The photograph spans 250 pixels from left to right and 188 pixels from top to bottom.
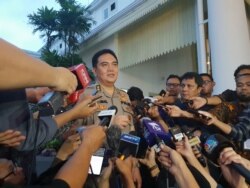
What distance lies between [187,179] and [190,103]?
4.00 feet

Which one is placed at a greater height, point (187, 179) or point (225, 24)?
point (225, 24)

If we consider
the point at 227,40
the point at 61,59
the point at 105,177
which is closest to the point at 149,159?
the point at 105,177

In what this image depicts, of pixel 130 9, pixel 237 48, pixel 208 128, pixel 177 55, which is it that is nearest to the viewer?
pixel 208 128

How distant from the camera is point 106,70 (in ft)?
8.52

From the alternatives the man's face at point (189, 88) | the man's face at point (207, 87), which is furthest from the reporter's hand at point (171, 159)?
the man's face at point (207, 87)

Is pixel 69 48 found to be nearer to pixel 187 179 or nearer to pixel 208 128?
pixel 208 128

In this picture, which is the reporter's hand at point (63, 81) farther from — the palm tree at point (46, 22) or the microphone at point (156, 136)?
the palm tree at point (46, 22)

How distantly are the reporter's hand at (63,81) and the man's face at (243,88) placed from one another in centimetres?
197

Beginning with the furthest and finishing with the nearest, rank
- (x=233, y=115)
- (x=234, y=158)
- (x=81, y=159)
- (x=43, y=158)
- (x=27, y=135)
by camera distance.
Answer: (x=43, y=158)
(x=233, y=115)
(x=27, y=135)
(x=234, y=158)
(x=81, y=159)

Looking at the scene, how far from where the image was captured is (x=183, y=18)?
20.6 ft

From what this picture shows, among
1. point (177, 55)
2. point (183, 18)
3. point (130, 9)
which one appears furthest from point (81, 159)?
point (177, 55)

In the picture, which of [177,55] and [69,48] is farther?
[69,48]

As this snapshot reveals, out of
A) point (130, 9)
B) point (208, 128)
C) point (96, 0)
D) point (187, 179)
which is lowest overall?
point (187, 179)

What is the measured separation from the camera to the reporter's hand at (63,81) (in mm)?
938
